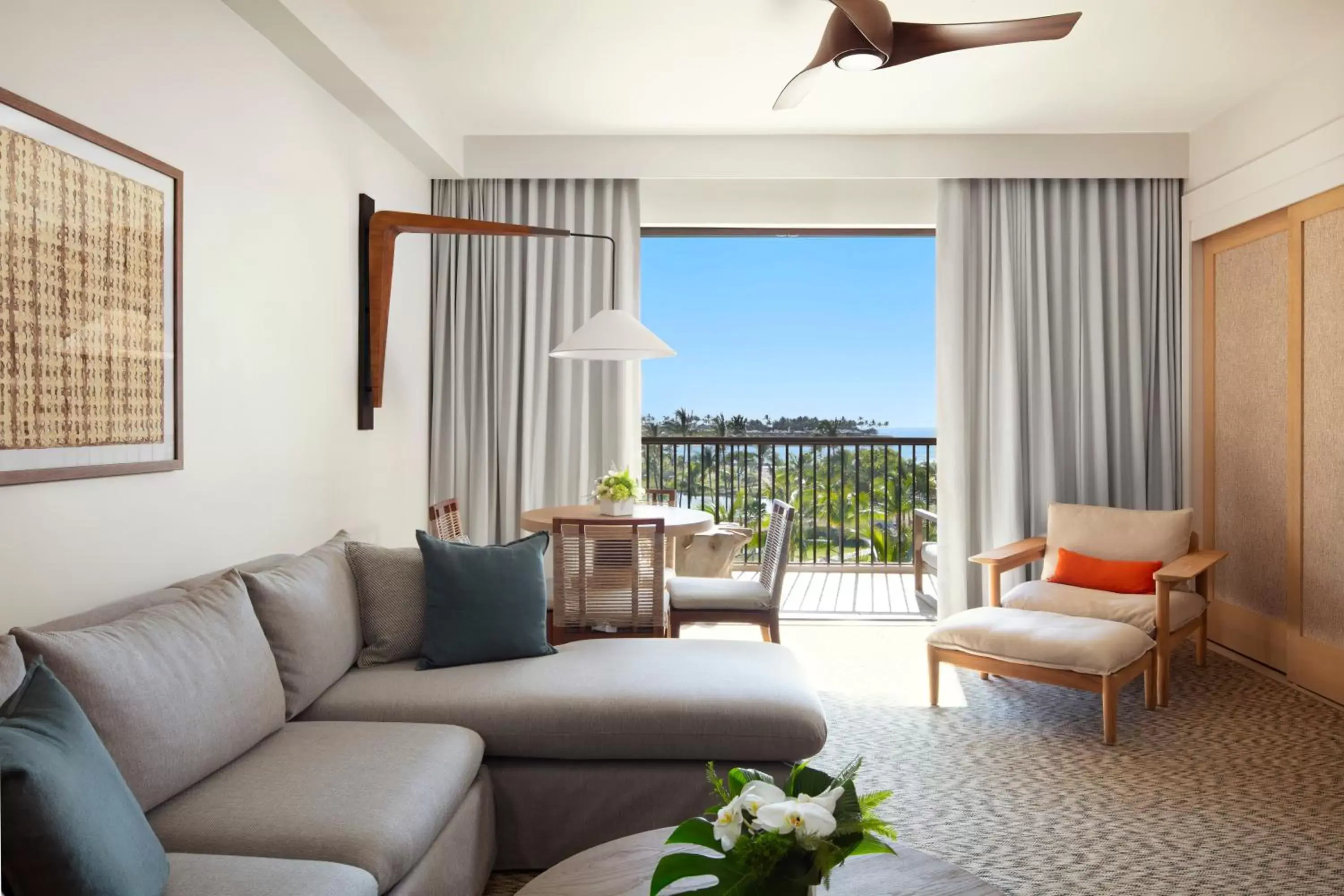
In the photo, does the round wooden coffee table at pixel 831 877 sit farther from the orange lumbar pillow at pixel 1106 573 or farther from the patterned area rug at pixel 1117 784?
the orange lumbar pillow at pixel 1106 573

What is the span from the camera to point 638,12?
367cm

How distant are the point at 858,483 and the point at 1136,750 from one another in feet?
12.0

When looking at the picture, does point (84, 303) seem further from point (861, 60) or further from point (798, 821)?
point (861, 60)

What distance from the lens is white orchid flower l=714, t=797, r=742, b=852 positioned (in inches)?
54.9

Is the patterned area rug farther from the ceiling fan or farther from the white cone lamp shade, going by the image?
the ceiling fan

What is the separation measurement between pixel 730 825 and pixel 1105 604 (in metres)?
3.43

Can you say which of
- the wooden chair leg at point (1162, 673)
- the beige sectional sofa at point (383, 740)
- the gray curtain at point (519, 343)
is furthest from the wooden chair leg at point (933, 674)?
the gray curtain at point (519, 343)

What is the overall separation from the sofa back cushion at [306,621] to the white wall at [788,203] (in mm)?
3574

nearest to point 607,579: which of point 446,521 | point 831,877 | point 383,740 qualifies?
point 446,521

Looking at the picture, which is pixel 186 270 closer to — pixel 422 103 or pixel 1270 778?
pixel 422 103

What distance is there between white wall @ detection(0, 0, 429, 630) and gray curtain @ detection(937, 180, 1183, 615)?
3.09m

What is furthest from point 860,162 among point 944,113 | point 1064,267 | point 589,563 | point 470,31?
point 589,563

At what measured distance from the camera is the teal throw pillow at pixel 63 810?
1338 mm

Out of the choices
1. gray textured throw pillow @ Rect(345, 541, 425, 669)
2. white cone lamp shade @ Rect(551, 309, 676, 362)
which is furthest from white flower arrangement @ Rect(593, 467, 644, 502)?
gray textured throw pillow @ Rect(345, 541, 425, 669)
